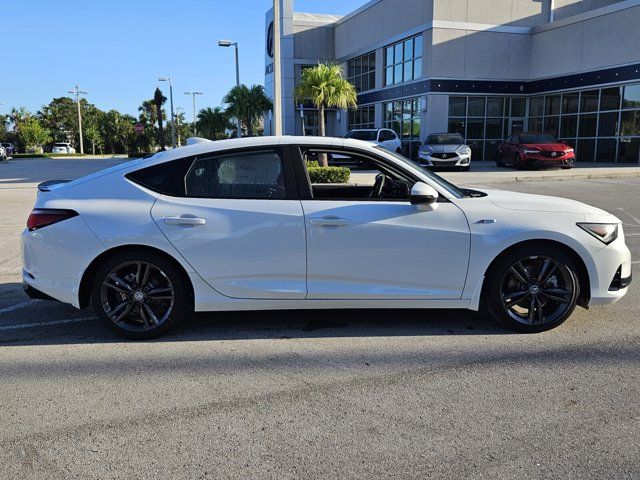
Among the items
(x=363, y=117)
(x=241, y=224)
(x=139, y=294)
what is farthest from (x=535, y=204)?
(x=363, y=117)

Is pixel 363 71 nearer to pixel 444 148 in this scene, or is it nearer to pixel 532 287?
pixel 444 148

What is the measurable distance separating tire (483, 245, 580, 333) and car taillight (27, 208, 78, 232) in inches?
134

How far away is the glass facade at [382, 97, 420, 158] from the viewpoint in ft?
98.9

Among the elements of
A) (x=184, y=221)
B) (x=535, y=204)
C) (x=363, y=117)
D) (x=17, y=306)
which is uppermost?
(x=363, y=117)

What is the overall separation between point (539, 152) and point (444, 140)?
3.92 metres

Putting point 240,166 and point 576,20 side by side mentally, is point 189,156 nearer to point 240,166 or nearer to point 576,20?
point 240,166

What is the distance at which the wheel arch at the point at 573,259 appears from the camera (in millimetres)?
4427

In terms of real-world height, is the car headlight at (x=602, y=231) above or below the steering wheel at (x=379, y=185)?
below

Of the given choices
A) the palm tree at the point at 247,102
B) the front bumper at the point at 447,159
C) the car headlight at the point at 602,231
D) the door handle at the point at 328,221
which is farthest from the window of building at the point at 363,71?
the door handle at the point at 328,221

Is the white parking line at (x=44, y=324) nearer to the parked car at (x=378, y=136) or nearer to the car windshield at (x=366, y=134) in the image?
the parked car at (x=378, y=136)

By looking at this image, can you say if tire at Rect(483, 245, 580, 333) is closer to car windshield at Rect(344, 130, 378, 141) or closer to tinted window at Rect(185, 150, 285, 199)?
tinted window at Rect(185, 150, 285, 199)

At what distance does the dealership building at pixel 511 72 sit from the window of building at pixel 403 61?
0.06 m

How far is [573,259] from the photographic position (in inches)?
177

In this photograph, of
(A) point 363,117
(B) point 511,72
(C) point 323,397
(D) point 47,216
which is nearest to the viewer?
(C) point 323,397
